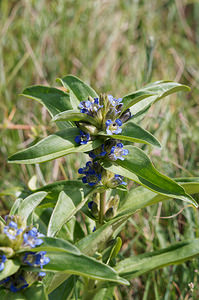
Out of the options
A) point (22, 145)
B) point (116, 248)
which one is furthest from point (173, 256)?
point (22, 145)

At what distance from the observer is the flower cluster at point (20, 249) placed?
1516mm

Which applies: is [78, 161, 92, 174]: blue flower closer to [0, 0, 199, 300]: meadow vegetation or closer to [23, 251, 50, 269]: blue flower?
[23, 251, 50, 269]: blue flower

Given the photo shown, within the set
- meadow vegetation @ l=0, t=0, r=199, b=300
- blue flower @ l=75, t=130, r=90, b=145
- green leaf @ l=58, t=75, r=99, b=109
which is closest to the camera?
blue flower @ l=75, t=130, r=90, b=145

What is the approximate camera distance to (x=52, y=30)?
14.7ft

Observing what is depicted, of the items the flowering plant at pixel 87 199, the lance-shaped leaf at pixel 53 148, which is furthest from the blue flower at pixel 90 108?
the lance-shaped leaf at pixel 53 148

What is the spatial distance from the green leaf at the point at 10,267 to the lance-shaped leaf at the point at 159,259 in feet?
2.23

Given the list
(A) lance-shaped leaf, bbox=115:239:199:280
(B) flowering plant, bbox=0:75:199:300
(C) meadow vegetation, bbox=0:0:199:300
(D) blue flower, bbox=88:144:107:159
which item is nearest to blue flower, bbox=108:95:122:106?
(B) flowering plant, bbox=0:75:199:300

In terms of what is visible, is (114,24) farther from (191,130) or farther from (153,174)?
(153,174)

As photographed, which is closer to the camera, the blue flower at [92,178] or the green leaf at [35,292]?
the green leaf at [35,292]

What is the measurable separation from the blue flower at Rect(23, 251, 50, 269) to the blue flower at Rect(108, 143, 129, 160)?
0.55 m

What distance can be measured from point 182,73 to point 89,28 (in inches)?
49.6

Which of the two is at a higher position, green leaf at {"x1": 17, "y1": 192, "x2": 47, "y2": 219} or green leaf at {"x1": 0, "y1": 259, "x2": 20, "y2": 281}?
green leaf at {"x1": 17, "y1": 192, "x2": 47, "y2": 219}

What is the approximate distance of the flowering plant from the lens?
1542mm

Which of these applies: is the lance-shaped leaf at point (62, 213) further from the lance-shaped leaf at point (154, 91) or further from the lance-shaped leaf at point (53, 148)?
the lance-shaped leaf at point (154, 91)
